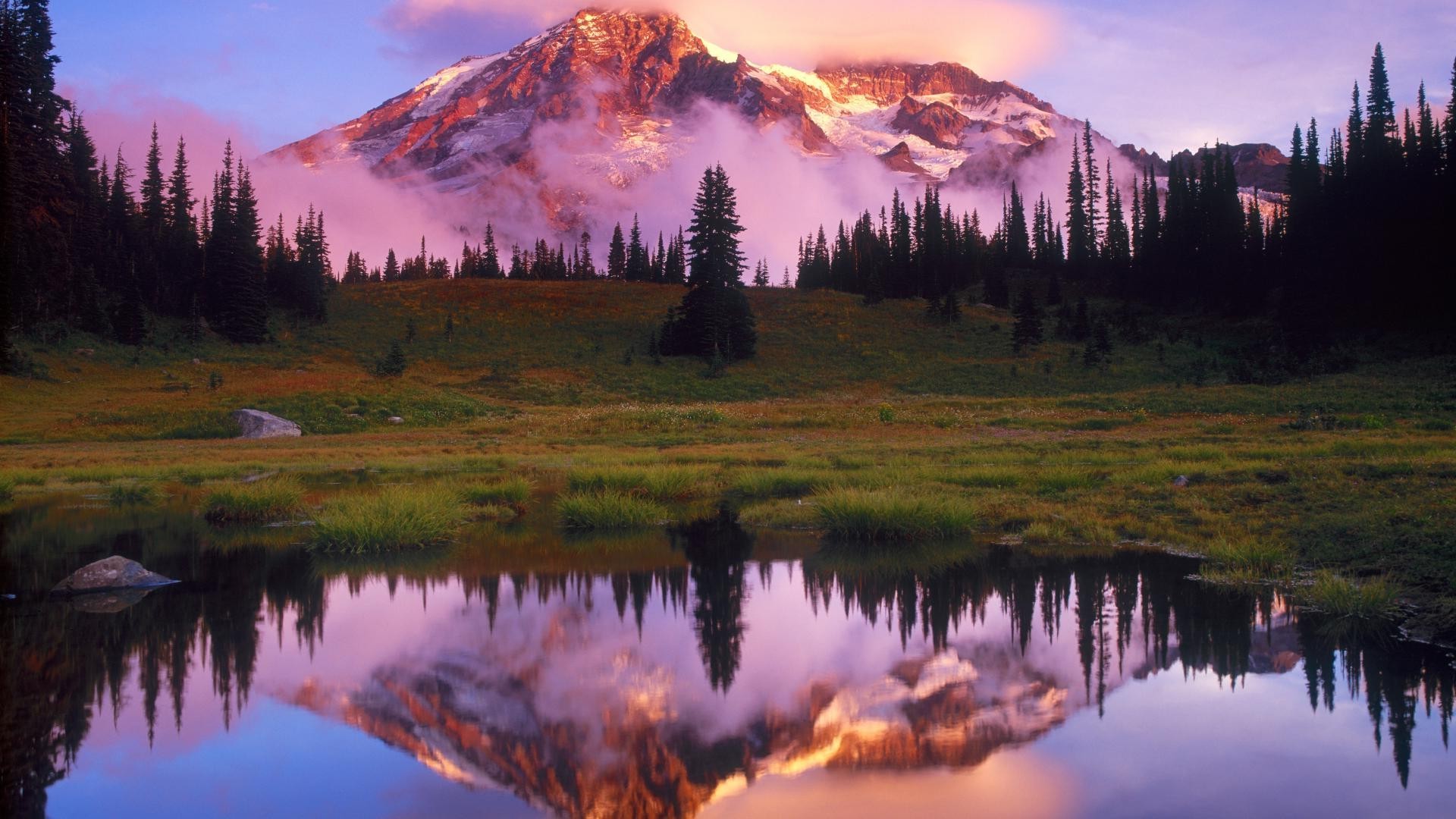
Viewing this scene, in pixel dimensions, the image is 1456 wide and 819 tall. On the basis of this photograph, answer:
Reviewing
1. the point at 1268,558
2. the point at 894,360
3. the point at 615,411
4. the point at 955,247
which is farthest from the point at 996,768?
the point at 955,247

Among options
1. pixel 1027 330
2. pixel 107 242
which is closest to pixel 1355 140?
pixel 1027 330

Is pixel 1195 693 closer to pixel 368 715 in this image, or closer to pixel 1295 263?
pixel 368 715

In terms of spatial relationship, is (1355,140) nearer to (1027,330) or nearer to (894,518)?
(1027,330)

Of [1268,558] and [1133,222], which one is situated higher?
[1133,222]

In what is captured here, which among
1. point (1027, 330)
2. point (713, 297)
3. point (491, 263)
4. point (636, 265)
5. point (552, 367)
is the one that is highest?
point (491, 263)

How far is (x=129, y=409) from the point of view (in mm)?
46406

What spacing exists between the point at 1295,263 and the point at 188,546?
8837 cm

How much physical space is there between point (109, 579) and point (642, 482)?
1137 centimetres

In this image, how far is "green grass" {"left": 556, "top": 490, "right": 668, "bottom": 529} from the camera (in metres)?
19.3

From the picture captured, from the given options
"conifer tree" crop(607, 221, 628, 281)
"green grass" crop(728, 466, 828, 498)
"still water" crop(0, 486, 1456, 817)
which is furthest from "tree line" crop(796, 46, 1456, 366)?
"still water" crop(0, 486, 1456, 817)

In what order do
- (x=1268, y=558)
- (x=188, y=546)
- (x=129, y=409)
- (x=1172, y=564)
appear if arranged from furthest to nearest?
(x=129, y=409), (x=188, y=546), (x=1172, y=564), (x=1268, y=558)

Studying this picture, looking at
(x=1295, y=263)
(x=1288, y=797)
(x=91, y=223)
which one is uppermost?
(x=91, y=223)

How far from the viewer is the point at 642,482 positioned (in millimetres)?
22422

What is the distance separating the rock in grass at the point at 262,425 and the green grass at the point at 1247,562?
3859cm
